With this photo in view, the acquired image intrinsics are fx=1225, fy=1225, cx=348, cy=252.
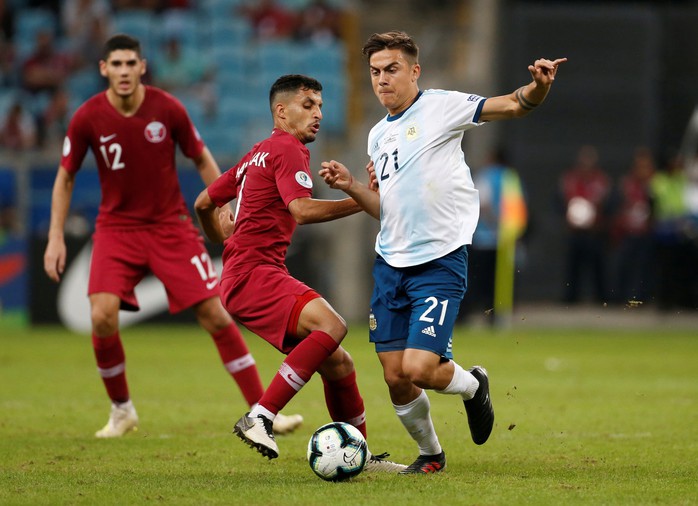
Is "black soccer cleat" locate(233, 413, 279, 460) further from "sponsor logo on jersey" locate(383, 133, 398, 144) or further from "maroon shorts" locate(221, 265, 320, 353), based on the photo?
"sponsor logo on jersey" locate(383, 133, 398, 144)

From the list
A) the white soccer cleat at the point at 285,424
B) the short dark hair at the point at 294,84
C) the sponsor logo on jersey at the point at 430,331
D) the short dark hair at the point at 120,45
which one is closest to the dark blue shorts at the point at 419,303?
the sponsor logo on jersey at the point at 430,331

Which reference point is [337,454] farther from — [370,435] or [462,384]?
[370,435]

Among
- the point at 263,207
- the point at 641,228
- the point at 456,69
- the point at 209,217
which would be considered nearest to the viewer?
the point at 263,207

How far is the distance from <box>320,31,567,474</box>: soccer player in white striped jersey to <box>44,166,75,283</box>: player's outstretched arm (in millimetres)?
2457

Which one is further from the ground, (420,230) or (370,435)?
(420,230)

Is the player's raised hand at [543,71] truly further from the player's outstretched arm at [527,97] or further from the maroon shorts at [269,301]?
the maroon shorts at [269,301]

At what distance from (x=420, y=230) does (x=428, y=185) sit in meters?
0.23

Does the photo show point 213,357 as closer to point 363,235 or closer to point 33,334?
point 33,334

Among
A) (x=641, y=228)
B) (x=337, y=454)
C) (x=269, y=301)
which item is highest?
(x=269, y=301)

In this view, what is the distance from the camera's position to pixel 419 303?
6.07 metres

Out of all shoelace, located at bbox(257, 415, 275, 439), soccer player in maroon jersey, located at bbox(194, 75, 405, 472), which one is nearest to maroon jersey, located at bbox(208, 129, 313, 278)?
soccer player in maroon jersey, located at bbox(194, 75, 405, 472)

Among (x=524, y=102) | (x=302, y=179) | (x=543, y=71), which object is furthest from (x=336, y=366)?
(x=543, y=71)

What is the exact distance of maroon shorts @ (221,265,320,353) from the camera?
20.6 ft

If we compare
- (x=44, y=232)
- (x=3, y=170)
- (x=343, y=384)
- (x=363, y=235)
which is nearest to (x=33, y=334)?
(x=44, y=232)
